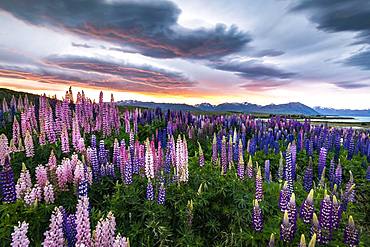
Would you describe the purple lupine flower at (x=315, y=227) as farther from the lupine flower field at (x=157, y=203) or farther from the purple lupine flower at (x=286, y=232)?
the purple lupine flower at (x=286, y=232)

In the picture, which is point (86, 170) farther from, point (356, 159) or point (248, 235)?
point (356, 159)

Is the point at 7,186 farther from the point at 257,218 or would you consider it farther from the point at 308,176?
the point at 308,176

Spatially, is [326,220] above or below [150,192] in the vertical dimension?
below

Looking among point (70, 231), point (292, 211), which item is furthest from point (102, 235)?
point (292, 211)

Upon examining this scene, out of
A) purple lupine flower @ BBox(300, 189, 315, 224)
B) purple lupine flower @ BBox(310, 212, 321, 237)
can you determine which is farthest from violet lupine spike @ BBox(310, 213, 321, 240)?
purple lupine flower @ BBox(300, 189, 315, 224)

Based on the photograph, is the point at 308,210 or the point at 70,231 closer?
the point at 70,231

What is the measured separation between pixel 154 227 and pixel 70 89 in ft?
25.5

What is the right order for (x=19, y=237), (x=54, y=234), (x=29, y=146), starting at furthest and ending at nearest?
(x=29, y=146)
(x=54, y=234)
(x=19, y=237)

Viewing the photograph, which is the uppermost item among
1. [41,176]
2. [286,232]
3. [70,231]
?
[41,176]

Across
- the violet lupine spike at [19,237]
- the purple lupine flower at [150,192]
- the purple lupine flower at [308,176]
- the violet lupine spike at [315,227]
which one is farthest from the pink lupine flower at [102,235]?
the purple lupine flower at [308,176]

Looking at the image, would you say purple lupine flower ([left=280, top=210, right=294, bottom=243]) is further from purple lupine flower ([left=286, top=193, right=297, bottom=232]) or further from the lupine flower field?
purple lupine flower ([left=286, top=193, right=297, bottom=232])

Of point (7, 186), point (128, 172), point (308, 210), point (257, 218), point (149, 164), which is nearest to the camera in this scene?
point (7, 186)

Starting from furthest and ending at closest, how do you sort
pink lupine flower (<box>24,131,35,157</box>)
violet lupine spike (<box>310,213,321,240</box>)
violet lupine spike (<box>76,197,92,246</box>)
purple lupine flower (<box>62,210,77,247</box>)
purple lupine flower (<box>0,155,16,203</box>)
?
pink lupine flower (<box>24,131,35,157</box>)
purple lupine flower (<box>0,155,16,203</box>)
violet lupine spike (<box>310,213,321,240</box>)
purple lupine flower (<box>62,210,77,247</box>)
violet lupine spike (<box>76,197,92,246</box>)

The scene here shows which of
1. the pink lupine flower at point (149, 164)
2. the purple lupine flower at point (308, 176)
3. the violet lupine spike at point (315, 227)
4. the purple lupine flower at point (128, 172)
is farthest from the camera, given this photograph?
the purple lupine flower at point (308, 176)
